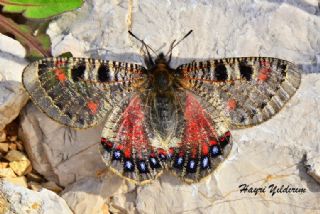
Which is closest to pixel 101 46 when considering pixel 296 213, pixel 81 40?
pixel 81 40

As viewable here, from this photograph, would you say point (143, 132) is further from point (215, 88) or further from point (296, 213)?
point (296, 213)

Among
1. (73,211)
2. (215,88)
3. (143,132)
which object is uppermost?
(215,88)

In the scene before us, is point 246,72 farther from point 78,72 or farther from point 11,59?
point 11,59

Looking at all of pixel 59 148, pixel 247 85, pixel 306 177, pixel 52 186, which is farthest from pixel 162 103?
pixel 306 177

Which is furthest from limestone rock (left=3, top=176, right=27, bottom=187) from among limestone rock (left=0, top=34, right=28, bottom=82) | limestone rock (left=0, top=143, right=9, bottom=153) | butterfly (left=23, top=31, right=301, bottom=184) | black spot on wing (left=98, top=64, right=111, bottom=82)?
black spot on wing (left=98, top=64, right=111, bottom=82)

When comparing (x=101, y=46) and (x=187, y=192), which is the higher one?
(x=101, y=46)

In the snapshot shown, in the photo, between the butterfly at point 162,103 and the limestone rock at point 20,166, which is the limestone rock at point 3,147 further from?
the butterfly at point 162,103
